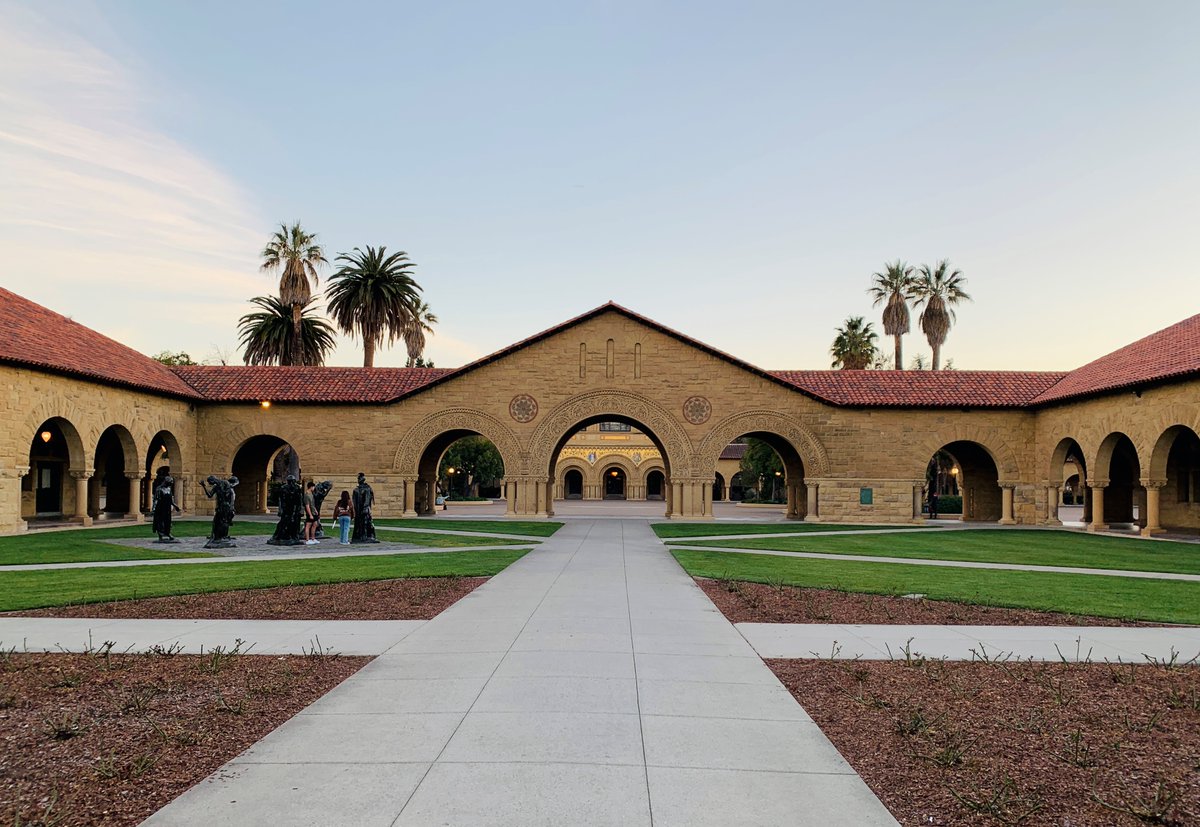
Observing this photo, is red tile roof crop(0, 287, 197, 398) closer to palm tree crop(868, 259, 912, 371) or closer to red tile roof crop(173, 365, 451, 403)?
red tile roof crop(173, 365, 451, 403)

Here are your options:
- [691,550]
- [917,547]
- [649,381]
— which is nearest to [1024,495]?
[917,547]

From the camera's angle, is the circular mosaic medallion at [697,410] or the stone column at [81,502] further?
the circular mosaic medallion at [697,410]

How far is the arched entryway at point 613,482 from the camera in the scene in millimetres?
70500

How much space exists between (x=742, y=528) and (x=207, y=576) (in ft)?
64.5

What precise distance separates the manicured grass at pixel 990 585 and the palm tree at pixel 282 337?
40891mm

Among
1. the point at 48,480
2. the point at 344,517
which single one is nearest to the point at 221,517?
the point at 344,517

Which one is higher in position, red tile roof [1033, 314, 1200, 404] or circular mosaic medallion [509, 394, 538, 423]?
red tile roof [1033, 314, 1200, 404]

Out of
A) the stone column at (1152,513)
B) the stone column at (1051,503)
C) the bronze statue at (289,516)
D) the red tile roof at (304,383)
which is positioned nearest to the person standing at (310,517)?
the bronze statue at (289,516)

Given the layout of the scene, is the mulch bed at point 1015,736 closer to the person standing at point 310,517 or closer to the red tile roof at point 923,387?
the person standing at point 310,517

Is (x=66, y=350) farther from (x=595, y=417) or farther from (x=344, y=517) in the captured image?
(x=595, y=417)

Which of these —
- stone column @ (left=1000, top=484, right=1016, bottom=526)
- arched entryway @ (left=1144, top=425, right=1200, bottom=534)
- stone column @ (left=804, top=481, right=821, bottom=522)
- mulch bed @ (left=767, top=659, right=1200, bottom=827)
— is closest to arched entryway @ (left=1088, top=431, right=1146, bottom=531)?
arched entryway @ (left=1144, top=425, right=1200, bottom=534)

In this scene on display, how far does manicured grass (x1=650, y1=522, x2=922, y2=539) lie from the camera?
26708 mm

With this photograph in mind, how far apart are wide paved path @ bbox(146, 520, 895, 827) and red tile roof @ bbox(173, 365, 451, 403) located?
87.1ft

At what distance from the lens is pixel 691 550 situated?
2020 centimetres
